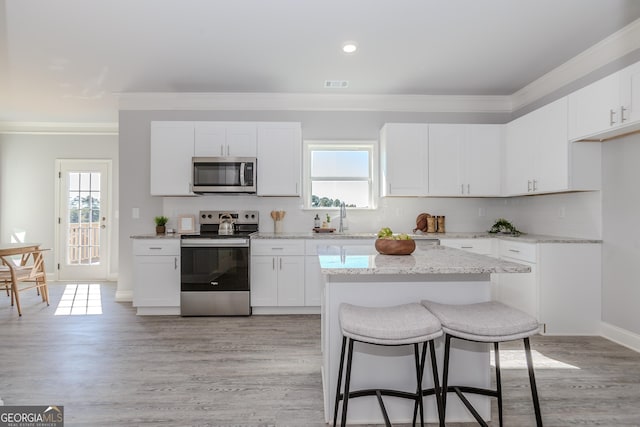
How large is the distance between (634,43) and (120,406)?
4616 mm

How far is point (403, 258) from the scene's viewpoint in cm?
188

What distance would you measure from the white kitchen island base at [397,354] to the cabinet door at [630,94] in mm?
1825

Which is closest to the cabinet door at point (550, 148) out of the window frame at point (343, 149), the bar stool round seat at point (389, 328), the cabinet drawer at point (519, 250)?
the cabinet drawer at point (519, 250)

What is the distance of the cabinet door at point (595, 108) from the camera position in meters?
2.55

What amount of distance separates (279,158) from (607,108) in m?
3.08

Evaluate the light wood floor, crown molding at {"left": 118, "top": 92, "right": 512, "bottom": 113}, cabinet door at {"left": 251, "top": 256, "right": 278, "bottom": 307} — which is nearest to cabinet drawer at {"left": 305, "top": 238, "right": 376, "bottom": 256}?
cabinet door at {"left": 251, "top": 256, "right": 278, "bottom": 307}

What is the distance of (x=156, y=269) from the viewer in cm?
367

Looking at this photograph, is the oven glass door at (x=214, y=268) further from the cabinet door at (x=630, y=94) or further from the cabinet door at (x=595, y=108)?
the cabinet door at (x=630, y=94)

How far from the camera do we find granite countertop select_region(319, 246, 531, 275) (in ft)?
5.18

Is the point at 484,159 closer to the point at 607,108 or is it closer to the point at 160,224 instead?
the point at 607,108

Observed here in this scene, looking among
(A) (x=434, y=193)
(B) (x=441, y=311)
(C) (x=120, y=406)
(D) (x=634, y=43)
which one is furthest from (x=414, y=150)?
(C) (x=120, y=406)

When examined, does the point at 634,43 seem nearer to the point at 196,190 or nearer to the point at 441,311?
the point at 441,311

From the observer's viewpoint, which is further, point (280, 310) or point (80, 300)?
point (80, 300)


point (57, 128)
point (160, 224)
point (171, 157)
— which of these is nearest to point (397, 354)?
point (160, 224)
